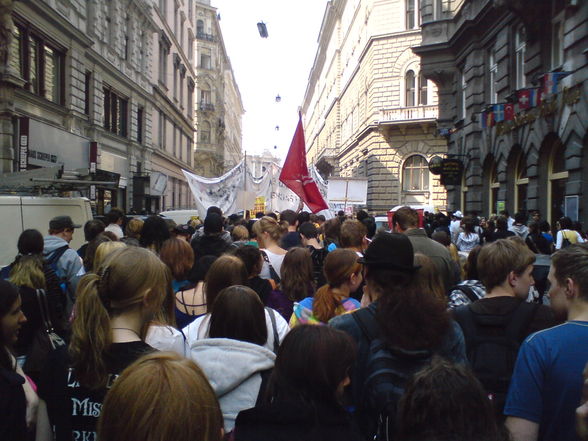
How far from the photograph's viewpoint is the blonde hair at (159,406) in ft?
4.51

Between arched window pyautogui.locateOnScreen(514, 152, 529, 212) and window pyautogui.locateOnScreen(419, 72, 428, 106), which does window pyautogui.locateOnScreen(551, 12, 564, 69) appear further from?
window pyautogui.locateOnScreen(419, 72, 428, 106)

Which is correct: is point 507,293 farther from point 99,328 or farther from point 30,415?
point 30,415

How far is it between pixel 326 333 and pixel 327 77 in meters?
63.1

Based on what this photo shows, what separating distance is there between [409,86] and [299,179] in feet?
85.2

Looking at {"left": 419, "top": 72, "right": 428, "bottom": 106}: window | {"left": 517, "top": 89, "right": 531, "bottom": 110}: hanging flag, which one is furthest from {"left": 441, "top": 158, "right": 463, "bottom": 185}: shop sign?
{"left": 419, "top": 72, "right": 428, "bottom": 106}: window

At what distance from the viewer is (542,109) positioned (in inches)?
572

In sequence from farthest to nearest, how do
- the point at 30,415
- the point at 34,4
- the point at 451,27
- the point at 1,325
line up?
the point at 451,27, the point at 34,4, the point at 1,325, the point at 30,415

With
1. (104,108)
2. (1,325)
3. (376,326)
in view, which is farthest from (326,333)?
(104,108)

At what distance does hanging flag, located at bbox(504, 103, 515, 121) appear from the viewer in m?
16.5

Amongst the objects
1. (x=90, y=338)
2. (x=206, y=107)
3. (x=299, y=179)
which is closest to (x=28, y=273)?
(x=90, y=338)

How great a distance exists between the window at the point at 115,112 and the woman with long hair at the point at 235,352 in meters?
25.7

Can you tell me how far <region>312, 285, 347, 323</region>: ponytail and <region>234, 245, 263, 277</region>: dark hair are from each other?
1.37 m

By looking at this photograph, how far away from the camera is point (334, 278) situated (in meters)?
3.54

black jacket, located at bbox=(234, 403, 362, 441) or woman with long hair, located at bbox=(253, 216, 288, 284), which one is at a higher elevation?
woman with long hair, located at bbox=(253, 216, 288, 284)
